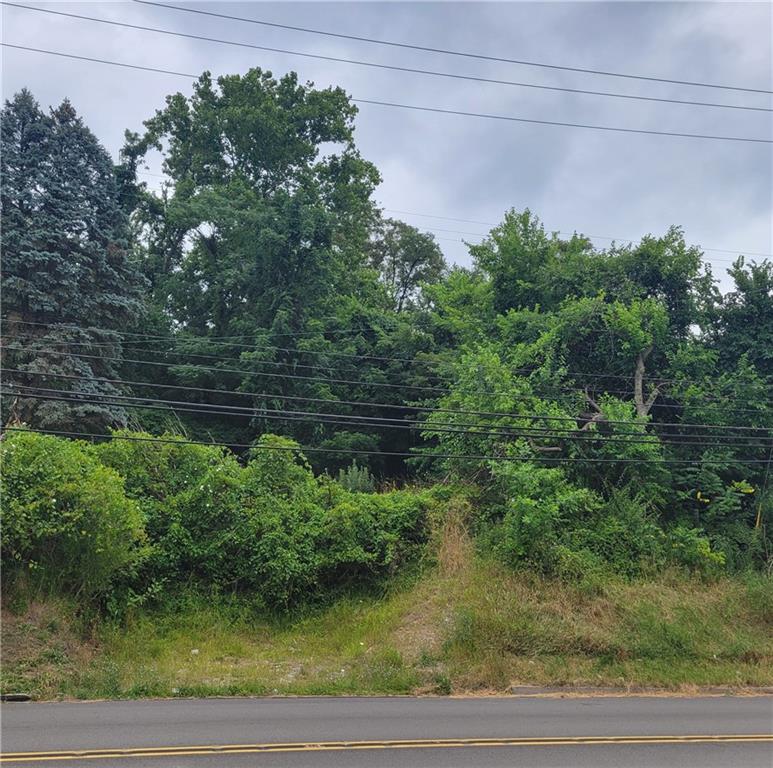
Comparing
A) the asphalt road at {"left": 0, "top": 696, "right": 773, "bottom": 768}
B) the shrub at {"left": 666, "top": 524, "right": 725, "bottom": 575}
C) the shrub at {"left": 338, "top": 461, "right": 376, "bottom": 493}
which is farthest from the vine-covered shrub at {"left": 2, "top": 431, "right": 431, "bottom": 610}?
the shrub at {"left": 666, "top": 524, "right": 725, "bottom": 575}

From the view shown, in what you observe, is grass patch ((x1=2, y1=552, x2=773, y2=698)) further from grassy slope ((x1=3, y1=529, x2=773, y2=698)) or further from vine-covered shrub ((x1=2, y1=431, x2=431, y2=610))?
vine-covered shrub ((x1=2, y1=431, x2=431, y2=610))

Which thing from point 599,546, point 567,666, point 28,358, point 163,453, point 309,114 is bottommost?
point 567,666

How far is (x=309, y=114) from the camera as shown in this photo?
3091cm

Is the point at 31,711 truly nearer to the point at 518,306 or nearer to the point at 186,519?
the point at 186,519

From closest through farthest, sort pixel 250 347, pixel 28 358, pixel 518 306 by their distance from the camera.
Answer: pixel 28 358 < pixel 518 306 < pixel 250 347

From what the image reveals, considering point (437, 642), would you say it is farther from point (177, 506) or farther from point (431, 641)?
point (177, 506)

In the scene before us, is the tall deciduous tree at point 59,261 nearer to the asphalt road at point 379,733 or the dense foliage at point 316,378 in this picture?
the dense foliage at point 316,378

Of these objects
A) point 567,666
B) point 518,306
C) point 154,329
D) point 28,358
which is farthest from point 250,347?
point 567,666

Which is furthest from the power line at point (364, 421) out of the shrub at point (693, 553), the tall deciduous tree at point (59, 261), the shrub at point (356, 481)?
the shrub at point (356, 481)

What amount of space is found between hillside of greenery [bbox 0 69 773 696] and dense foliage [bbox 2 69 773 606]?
Answer: 94mm

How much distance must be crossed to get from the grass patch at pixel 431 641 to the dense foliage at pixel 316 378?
31.1 inches

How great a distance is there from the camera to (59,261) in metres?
20.6

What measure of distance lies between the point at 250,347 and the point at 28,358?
25.6ft

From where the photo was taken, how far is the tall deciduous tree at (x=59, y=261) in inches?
789
